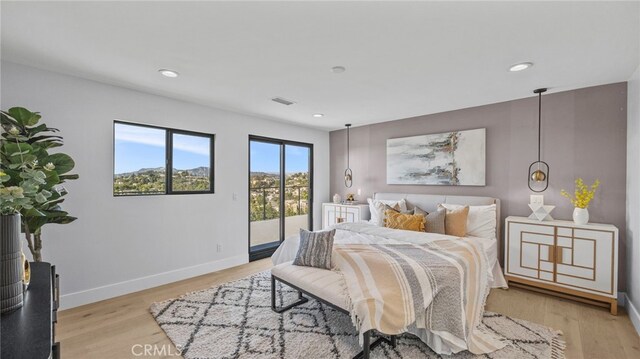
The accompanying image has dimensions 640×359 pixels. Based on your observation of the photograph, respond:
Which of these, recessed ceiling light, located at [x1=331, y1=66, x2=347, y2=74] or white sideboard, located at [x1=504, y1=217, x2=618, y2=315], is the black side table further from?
white sideboard, located at [x1=504, y1=217, x2=618, y2=315]

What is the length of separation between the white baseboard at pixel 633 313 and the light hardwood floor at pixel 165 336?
1.7 inches

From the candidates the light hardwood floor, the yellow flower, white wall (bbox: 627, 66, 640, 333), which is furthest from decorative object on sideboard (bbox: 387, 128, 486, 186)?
the light hardwood floor

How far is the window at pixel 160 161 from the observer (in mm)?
3275

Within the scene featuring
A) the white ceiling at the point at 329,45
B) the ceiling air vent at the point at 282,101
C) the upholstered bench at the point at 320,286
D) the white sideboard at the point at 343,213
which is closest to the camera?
the white ceiling at the point at 329,45

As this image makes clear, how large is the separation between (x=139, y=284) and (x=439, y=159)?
14.7 feet

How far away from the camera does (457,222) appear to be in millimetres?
3559

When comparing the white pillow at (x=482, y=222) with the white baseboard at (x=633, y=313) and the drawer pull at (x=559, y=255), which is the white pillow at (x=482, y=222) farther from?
the white baseboard at (x=633, y=313)

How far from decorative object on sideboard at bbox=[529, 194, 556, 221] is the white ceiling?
1342 millimetres

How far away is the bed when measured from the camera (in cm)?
212

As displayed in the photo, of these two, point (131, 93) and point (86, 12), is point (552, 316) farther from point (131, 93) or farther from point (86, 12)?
point (131, 93)

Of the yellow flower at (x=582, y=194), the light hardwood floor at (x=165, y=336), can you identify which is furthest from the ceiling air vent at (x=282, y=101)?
the yellow flower at (x=582, y=194)

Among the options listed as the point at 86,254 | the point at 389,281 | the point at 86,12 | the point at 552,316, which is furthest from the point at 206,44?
the point at 552,316

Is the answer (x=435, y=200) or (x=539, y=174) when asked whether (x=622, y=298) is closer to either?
(x=539, y=174)

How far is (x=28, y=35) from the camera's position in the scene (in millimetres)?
2029
